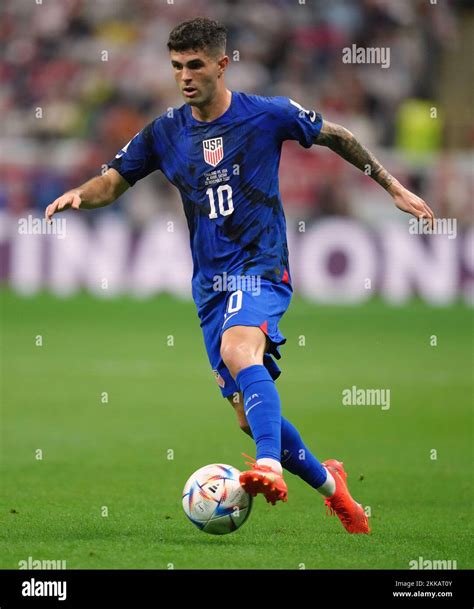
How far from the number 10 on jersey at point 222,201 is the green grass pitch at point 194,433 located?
1674 millimetres

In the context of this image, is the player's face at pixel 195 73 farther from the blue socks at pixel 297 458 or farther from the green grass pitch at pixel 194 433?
the green grass pitch at pixel 194 433

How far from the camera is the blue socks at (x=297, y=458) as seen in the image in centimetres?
681

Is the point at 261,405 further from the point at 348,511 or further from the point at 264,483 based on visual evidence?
the point at 348,511

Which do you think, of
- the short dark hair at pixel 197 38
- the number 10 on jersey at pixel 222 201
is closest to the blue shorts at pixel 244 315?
the number 10 on jersey at pixel 222 201

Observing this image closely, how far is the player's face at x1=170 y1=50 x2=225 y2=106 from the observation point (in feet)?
21.6

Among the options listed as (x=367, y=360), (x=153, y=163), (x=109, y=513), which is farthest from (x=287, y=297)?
(x=367, y=360)

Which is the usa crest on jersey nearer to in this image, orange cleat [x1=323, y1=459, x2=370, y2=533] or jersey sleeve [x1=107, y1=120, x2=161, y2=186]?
jersey sleeve [x1=107, y1=120, x2=161, y2=186]

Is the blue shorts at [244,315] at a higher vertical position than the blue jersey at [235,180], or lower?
lower

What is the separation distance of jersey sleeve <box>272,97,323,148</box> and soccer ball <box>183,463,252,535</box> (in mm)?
1832

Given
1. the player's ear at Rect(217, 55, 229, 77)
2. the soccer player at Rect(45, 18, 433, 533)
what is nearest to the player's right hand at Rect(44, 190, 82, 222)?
the soccer player at Rect(45, 18, 433, 533)

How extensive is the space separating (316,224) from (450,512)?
11.9m

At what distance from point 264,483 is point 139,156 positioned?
2.12 meters

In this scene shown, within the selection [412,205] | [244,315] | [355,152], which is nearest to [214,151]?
[355,152]
